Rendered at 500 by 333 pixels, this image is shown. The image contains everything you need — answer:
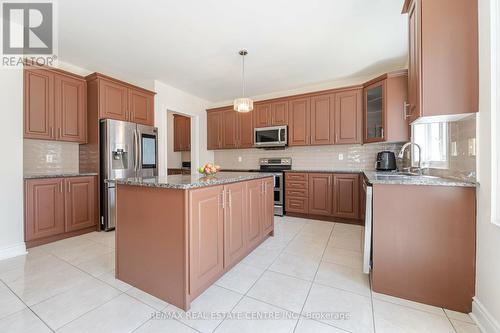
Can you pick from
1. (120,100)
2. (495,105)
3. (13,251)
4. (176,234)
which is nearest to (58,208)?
(13,251)

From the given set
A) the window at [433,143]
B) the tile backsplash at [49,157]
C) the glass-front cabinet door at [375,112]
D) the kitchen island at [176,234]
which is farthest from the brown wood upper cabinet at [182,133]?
the window at [433,143]

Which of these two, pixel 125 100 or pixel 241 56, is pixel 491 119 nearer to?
pixel 241 56

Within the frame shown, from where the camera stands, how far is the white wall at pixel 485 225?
121 centimetres

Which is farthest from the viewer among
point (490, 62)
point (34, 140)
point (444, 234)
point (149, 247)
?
point (34, 140)

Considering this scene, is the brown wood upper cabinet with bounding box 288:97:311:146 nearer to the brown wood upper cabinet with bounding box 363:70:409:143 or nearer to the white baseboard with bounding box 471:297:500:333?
the brown wood upper cabinet with bounding box 363:70:409:143

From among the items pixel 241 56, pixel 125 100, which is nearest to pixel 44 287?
pixel 125 100

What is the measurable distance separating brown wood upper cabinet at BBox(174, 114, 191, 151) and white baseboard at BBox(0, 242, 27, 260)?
361cm

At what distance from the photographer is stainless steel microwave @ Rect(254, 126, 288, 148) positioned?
418 cm

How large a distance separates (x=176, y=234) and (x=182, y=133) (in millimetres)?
4629

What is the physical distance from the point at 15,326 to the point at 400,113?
14.5 feet

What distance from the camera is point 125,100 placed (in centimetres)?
339

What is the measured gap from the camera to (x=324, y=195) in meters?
3.68

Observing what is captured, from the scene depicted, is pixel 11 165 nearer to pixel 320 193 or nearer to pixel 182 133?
pixel 182 133

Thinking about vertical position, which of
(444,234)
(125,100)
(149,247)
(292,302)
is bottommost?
(292,302)
